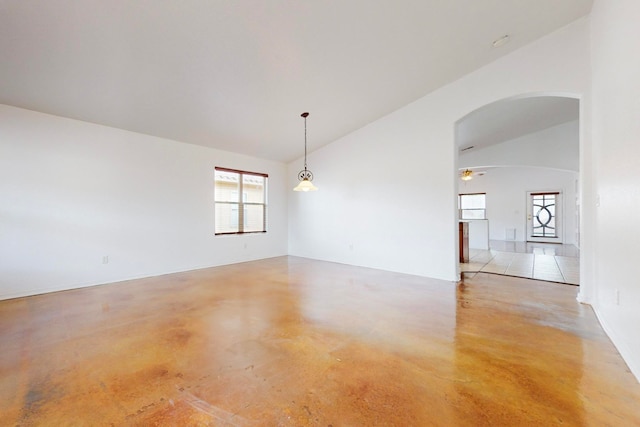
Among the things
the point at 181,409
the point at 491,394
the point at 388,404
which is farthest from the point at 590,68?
the point at 181,409

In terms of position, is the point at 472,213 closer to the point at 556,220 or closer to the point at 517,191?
the point at 517,191

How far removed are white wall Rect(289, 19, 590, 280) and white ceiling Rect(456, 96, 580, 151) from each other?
16.8 inches

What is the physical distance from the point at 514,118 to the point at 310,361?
633cm

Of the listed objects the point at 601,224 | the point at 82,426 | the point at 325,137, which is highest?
the point at 325,137

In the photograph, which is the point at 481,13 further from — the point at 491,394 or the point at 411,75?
the point at 491,394

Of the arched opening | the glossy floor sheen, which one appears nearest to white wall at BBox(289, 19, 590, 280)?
the arched opening

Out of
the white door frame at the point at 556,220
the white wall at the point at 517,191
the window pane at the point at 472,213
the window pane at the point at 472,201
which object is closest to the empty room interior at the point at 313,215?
the white wall at the point at 517,191

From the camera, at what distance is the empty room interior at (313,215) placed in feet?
6.03

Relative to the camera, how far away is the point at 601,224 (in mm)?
2883

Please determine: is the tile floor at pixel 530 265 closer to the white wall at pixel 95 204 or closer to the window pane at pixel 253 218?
the window pane at pixel 253 218

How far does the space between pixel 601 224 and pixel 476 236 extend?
20.2ft

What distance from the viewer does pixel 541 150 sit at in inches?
270

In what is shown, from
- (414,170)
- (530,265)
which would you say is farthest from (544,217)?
(414,170)

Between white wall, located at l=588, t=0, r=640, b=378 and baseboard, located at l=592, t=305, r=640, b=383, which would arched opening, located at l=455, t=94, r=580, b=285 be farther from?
baseboard, located at l=592, t=305, r=640, b=383
